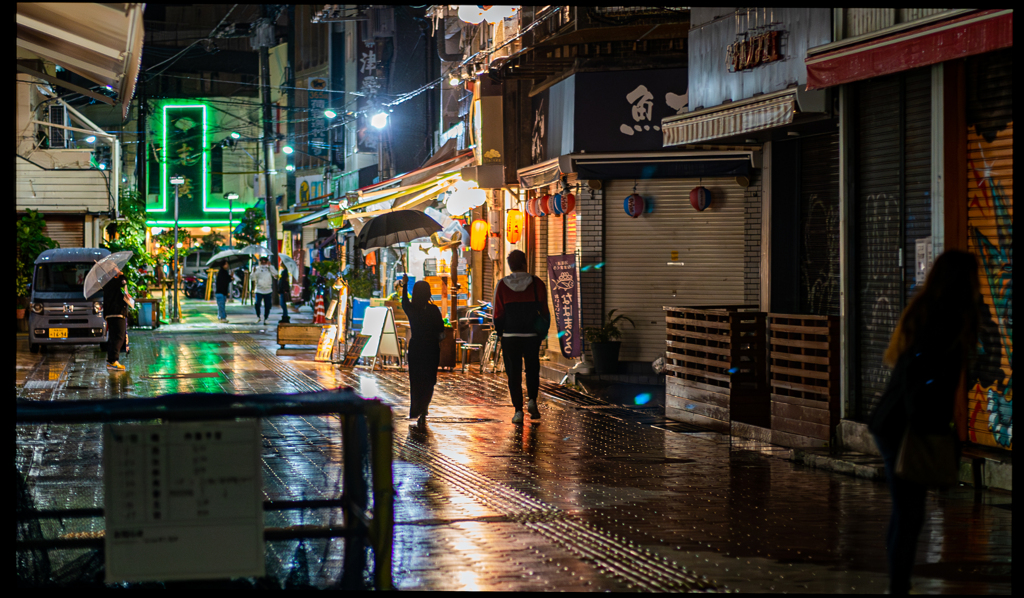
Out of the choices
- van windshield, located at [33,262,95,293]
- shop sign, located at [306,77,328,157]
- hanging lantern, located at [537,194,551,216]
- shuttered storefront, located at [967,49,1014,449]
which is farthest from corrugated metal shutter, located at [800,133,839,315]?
shop sign, located at [306,77,328,157]

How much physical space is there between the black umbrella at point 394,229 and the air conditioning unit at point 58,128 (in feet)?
46.8

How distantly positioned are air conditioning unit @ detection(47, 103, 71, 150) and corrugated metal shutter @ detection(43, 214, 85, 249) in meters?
2.27

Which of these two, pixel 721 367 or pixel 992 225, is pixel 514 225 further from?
pixel 992 225

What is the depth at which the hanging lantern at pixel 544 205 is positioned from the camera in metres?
21.0

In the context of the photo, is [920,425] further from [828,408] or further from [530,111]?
[530,111]

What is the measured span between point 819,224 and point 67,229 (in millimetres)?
26720

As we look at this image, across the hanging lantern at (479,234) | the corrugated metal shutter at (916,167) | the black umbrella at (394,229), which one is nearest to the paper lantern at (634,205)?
the hanging lantern at (479,234)

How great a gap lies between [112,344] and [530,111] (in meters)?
9.98

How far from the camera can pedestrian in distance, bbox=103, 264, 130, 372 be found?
802 inches

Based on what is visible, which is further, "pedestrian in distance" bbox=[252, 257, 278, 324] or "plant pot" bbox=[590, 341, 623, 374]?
"pedestrian in distance" bbox=[252, 257, 278, 324]

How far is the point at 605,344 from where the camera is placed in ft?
62.3

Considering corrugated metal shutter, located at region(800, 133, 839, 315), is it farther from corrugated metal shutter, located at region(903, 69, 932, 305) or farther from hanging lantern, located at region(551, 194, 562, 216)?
hanging lantern, located at region(551, 194, 562, 216)

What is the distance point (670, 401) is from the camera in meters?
14.6

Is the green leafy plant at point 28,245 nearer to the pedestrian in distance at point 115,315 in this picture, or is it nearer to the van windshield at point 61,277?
the van windshield at point 61,277
